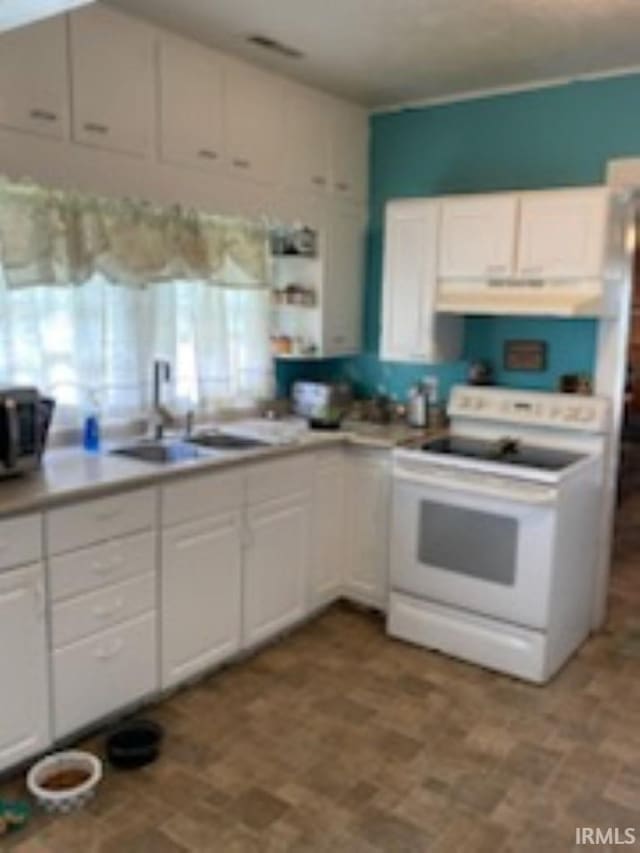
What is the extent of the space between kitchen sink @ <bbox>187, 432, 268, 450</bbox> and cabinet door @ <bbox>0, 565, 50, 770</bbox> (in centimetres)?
111

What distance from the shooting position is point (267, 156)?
3434 millimetres

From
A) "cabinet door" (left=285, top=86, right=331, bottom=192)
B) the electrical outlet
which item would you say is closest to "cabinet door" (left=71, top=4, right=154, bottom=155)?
"cabinet door" (left=285, top=86, right=331, bottom=192)

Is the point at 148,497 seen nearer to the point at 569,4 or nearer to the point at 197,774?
the point at 197,774

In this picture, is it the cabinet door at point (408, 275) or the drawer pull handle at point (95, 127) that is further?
the cabinet door at point (408, 275)

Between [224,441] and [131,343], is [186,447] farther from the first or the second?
[131,343]

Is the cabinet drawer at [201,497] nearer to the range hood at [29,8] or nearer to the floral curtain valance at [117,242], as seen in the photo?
the floral curtain valance at [117,242]

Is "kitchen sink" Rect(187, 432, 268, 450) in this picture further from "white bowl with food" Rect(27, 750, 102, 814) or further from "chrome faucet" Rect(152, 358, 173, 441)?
"white bowl with food" Rect(27, 750, 102, 814)

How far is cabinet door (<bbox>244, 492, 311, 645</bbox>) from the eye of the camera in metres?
3.13

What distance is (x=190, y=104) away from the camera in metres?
3.04

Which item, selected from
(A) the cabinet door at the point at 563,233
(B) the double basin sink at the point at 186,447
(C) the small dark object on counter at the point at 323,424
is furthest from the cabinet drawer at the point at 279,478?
(A) the cabinet door at the point at 563,233

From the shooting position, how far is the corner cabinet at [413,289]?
3553mm

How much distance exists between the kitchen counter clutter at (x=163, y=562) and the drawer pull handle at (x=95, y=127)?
48.7 inches

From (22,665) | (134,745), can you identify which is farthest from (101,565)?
(134,745)

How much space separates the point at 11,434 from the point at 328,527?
166 centimetres
